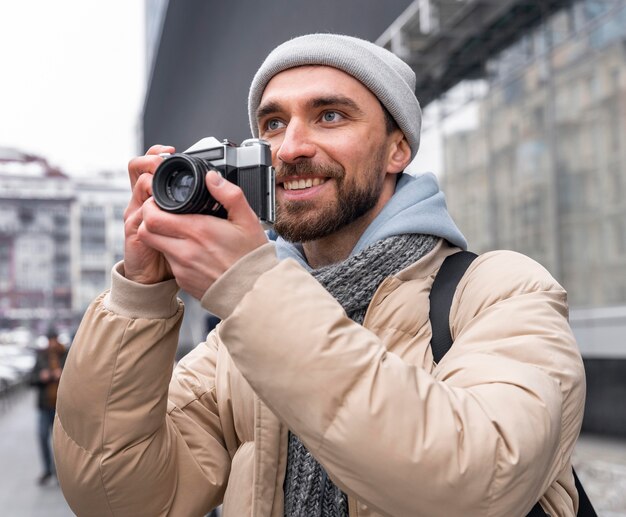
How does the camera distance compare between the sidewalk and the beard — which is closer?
the beard

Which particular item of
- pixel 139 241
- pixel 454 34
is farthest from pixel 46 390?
pixel 139 241

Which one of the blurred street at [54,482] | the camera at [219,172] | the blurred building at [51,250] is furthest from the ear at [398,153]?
the blurred building at [51,250]

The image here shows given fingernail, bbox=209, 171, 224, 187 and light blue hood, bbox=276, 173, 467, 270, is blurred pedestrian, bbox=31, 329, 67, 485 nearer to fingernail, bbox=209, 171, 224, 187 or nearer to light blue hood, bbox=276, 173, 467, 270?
light blue hood, bbox=276, 173, 467, 270

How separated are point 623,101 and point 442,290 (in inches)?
404

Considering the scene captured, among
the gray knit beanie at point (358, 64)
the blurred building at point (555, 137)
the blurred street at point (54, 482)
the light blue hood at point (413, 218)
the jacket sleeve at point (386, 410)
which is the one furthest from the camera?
the blurred building at point (555, 137)

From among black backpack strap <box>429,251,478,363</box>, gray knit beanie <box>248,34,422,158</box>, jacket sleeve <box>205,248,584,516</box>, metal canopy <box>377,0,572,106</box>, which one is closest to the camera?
jacket sleeve <box>205,248,584,516</box>

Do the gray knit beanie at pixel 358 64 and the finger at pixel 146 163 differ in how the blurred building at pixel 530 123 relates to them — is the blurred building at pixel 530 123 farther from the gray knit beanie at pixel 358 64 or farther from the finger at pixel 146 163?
the finger at pixel 146 163

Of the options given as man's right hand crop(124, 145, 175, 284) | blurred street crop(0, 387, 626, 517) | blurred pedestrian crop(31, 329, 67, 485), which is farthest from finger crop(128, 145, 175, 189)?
blurred pedestrian crop(31, 329, 67, 485)

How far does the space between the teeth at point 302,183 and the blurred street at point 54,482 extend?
14.9 ft

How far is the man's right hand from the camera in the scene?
54.7 inches

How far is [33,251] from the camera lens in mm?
94188

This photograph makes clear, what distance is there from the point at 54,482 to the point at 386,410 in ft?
27.4

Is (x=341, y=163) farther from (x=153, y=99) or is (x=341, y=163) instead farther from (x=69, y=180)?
(x=69, y=180)

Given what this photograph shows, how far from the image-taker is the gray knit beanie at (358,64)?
1.78 metres
